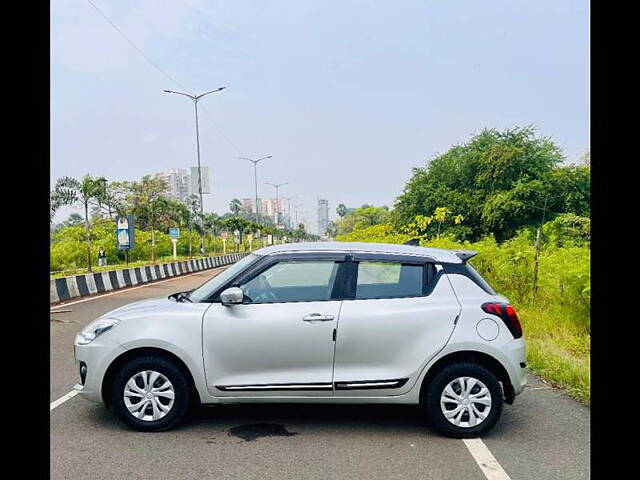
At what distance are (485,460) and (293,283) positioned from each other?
249cm

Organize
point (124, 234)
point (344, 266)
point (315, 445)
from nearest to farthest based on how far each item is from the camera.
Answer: point (315, 445) < point (344, 266) < point (124, 234)

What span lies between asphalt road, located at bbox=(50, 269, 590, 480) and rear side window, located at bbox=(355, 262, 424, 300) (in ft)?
3.76

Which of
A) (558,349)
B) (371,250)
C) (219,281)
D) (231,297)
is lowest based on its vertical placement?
(558,349)

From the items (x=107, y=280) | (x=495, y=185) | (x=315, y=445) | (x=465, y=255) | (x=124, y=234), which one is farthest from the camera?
(x=495, y=185)

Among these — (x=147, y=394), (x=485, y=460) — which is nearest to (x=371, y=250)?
(x=485, y=460)

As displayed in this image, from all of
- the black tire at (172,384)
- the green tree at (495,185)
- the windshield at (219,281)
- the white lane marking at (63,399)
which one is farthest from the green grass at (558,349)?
the green tree at (495,185)

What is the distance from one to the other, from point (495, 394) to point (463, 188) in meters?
35.6

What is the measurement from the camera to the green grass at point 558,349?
642 cm

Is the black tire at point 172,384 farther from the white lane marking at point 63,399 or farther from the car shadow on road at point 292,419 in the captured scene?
the white lane marking at point 63,399

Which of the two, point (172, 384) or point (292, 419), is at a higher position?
point (172, 384)

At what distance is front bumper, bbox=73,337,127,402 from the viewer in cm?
489

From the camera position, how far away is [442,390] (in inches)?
190

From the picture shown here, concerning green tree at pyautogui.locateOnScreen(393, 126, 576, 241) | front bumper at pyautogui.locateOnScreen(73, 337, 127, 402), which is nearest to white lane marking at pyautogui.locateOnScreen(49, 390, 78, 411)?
front bumper at pyautogui.locateOnScreen(73, 337, 127, 402)

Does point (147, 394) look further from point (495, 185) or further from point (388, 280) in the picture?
point (495, 185)
